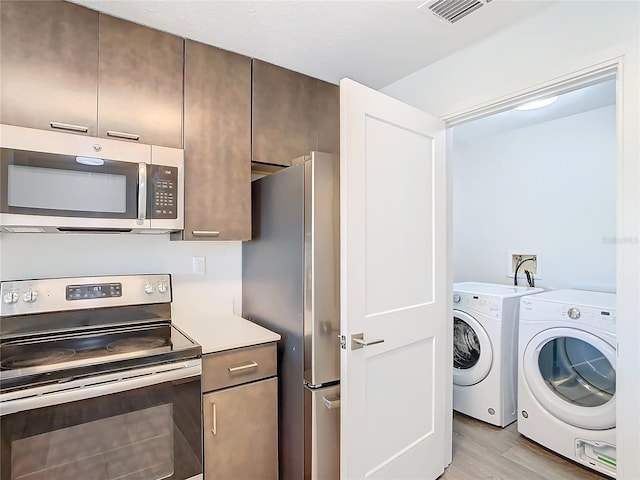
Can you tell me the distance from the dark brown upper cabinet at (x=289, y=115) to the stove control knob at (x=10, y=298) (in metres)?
1.24

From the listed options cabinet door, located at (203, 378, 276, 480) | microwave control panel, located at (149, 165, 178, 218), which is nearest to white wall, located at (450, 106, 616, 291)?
microwave control panel, located at (149, 165, 178, 218)

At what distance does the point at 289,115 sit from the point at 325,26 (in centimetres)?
53

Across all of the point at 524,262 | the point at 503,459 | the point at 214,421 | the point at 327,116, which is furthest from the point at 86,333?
the point at 524,262

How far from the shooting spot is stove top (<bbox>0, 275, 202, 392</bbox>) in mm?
1291

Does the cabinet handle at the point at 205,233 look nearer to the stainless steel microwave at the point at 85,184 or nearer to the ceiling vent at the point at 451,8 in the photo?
the stainless steel microwave at the point at 85,184

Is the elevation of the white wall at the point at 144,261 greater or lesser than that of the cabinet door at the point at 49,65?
lesser

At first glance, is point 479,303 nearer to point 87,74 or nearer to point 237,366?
point 237,366

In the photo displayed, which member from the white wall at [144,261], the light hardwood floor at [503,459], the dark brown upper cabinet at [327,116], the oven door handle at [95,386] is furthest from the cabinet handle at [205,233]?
the light hardwood floor at [503,459]

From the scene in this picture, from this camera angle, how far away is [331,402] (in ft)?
5.38

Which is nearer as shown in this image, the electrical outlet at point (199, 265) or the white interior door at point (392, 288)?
the white interior door at point (392, 288)

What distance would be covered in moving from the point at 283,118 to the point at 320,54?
0.39 metres

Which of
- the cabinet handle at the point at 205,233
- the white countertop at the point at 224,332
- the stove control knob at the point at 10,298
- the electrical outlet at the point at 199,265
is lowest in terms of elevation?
the white countertop at the point at 224,332

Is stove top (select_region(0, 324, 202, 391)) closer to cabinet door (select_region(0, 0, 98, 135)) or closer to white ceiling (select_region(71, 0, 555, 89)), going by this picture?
cabinet door (select_region(0, 0, 98, 135))

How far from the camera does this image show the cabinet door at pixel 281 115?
1.99m
